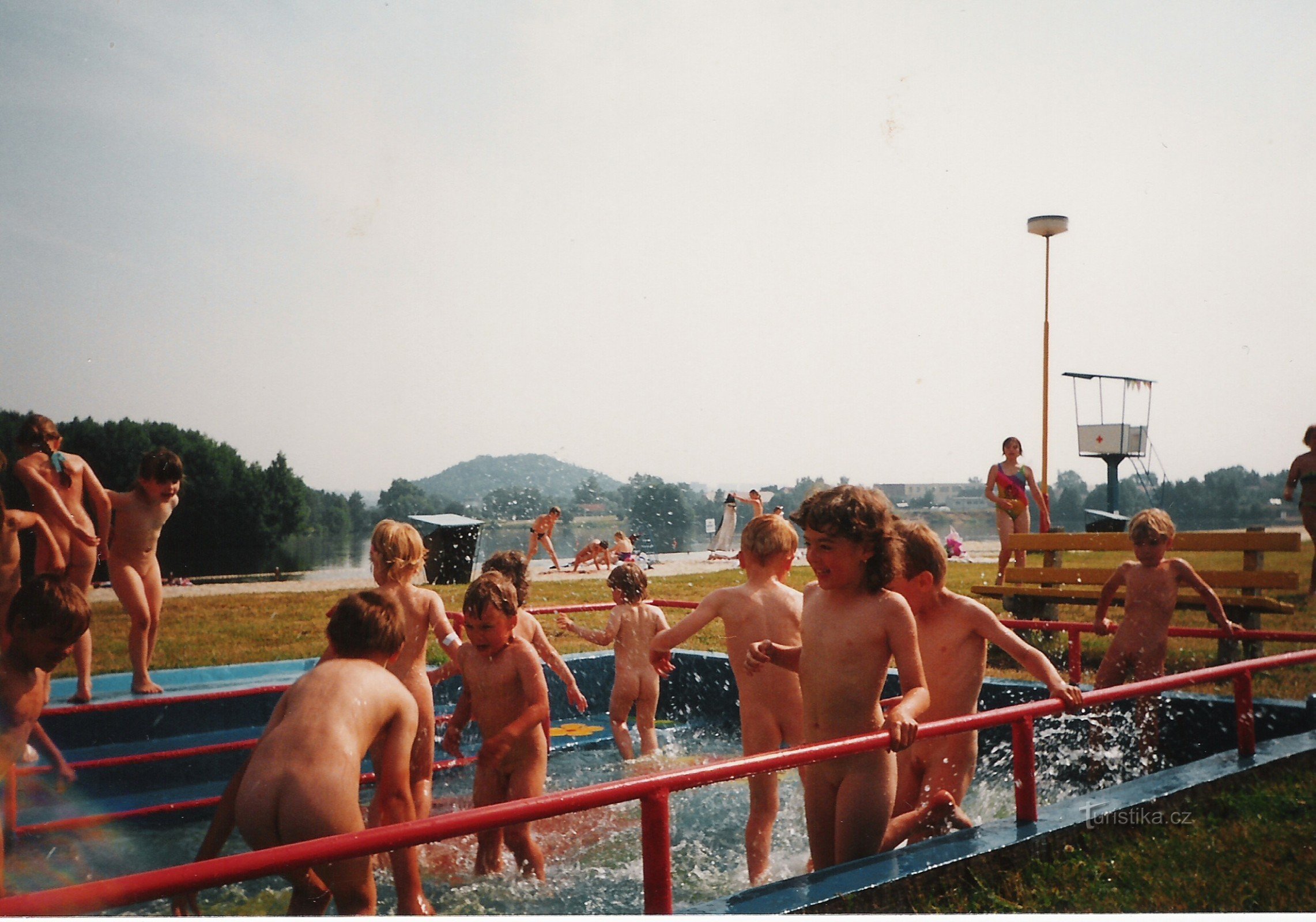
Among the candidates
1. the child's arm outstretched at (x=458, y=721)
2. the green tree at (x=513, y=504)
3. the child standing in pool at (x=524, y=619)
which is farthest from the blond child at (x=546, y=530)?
the child's arm outstretched at (x=458, y=721)

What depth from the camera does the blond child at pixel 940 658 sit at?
324 cm

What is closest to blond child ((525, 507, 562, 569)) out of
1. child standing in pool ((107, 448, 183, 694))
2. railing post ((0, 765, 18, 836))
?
child standing in pool ((107, 448, 183, 694))

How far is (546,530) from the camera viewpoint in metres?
19.0

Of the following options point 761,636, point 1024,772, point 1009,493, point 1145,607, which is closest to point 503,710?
point 761,636

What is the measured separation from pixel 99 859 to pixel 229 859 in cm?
331

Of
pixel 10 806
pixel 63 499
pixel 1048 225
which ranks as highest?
pixel 1048 225

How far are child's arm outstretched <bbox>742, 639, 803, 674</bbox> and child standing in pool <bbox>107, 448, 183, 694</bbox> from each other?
12.8 feet

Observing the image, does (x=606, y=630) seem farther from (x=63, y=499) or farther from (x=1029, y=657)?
(x=63, y=499)

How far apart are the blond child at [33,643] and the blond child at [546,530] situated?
49.0 ft


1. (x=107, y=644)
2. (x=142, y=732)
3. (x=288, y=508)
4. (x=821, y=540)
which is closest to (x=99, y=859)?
(x=142, y=732)

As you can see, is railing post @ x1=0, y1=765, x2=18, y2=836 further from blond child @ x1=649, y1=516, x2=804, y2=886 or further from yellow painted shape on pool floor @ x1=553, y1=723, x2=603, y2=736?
yellow painted shape on pool floor @ x1=553, y1=723, x2=603, y2=736

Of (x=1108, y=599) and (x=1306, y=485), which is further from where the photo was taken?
(x=1306, y=485)

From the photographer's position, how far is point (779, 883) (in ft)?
8.07

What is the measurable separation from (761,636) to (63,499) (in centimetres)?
389
